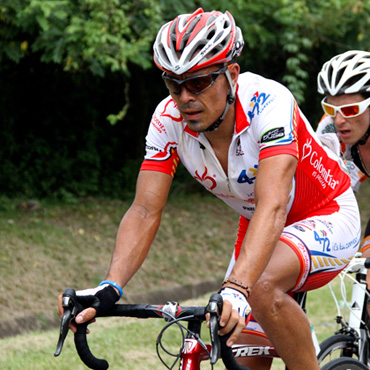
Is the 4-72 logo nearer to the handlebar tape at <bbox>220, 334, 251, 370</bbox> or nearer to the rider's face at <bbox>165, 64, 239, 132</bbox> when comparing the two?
the rider's face at <bbox>165, 64, 239, 132</bbox>

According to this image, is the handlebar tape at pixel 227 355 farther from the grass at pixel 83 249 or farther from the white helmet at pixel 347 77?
the grass at pixel 83 249

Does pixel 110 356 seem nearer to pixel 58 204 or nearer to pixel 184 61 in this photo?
pixel 184 61

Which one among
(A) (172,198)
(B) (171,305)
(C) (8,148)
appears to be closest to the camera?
(B) (171,305)

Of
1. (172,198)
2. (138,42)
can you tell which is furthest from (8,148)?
(138,42)

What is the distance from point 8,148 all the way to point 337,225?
9.75 meters

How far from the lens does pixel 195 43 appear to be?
322cm

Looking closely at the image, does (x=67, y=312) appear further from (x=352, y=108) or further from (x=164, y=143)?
(x=352, y=108)

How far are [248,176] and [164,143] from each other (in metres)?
0.45

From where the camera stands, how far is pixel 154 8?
969cm

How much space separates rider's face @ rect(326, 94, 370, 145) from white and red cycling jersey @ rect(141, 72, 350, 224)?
1.10 m

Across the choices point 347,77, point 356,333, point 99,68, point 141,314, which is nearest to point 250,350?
point 141,314

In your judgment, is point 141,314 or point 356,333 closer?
point 141,314

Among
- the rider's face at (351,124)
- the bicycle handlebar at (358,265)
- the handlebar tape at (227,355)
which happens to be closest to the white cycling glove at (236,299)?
the handlebar tape at (227,355)

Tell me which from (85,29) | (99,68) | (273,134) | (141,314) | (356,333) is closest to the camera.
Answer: (141,314)
